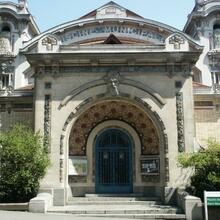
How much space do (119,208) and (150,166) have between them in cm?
359

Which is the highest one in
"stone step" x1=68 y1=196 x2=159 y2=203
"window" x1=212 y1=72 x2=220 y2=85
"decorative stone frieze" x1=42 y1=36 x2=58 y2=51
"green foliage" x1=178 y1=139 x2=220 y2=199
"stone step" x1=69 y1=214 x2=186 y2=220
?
"window" x1=212 y1=72 x2=220 y2=85

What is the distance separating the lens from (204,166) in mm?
15414

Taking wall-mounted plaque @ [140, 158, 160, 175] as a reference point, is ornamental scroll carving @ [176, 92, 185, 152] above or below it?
above

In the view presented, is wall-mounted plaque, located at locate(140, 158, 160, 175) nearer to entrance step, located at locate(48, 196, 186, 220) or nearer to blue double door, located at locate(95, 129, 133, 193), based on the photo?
blue double door, located at locate(95, 129, 133, 193)

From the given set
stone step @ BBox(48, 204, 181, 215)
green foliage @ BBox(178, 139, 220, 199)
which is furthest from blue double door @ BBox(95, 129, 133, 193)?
green foliage @ BBox(178, 139, 220, 199)

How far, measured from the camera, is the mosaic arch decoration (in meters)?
18.8

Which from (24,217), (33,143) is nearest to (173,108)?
(33,143)

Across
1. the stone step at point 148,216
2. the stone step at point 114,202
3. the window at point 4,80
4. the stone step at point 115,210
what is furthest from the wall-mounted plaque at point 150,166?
the window at point 4,80

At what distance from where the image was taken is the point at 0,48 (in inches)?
1422

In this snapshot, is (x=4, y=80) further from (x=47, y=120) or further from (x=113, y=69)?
(x=113, y=69)

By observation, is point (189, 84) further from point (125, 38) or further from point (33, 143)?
point (125, 38)

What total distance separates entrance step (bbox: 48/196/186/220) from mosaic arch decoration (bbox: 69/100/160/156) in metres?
2.49

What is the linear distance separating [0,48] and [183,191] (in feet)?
83.9

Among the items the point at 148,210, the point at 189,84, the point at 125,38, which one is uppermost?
the point at 125,38
